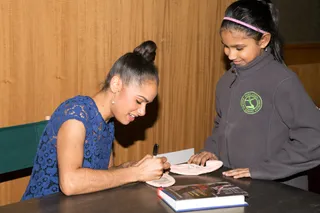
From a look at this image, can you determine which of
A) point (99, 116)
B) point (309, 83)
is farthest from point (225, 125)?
Answer: point (309, 83)

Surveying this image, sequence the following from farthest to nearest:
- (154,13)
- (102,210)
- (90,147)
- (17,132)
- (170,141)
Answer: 1. (170,141)
2. (154,13)
3. (17,132)
4. (90,147)
5. (102,210)

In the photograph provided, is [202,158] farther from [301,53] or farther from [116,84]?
[301,53]

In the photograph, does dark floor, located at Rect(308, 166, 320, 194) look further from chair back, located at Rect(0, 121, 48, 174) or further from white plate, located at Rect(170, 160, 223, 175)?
chair back, located at Rect(0, 121, 48, 174)

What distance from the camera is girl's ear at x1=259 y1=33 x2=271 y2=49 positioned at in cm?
238

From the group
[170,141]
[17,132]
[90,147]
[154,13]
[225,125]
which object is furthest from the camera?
[170,141]

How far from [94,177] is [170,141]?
1.50 metres

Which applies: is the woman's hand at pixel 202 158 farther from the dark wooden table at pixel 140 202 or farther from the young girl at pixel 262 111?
the dark wooden table at pixel 140 202

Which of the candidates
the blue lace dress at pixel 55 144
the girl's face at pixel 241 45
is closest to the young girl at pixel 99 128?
the blue lace dress at pixel 55 144

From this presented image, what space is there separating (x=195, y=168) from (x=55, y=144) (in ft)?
2.16

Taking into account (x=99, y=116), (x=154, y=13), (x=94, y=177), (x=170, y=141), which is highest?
(x=154, y=13)

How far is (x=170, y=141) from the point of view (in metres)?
3.39

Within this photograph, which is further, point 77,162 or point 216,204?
point 77,162

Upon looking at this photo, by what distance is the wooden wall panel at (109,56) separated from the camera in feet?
8.41

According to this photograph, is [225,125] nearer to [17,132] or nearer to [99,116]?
[99,116]
